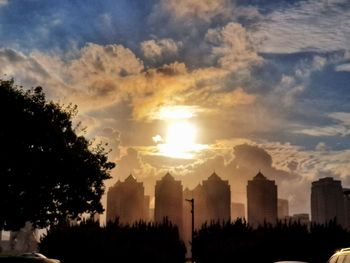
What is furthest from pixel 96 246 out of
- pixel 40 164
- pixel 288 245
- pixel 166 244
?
pixel 288 245

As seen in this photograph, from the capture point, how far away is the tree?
45000 mm

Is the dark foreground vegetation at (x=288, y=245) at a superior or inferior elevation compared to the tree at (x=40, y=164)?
inferior

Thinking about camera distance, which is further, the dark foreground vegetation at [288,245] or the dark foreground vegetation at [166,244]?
the dark foreground vegetation at [288,245]

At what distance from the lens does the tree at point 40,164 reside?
45.0 meters

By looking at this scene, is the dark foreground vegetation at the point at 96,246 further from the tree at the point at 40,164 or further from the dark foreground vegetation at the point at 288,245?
the dark foreground vegetation at the point at 288,245

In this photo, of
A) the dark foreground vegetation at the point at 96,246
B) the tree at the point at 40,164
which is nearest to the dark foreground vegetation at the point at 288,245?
the dark foreground vegetation at the point at 96,246

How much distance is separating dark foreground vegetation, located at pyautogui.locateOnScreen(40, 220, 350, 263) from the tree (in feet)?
8.79

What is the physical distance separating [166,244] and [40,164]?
80.9 ft

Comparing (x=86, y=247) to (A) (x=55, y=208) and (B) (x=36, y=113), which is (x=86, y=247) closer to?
(A) (x=55, y=208)

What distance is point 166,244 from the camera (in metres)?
65.1

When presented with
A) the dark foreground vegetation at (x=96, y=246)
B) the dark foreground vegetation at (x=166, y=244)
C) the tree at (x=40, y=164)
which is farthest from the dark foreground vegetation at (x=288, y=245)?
the tree at (x=40, y=164)

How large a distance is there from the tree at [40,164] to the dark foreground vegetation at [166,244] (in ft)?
8.79

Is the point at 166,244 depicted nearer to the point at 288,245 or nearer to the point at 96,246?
the point at 288,245

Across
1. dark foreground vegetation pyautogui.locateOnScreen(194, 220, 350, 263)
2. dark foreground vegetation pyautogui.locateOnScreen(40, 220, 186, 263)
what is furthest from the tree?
dark foreground vegetation pyautogui.locateOnScreen(194, 220, 350, 263)
